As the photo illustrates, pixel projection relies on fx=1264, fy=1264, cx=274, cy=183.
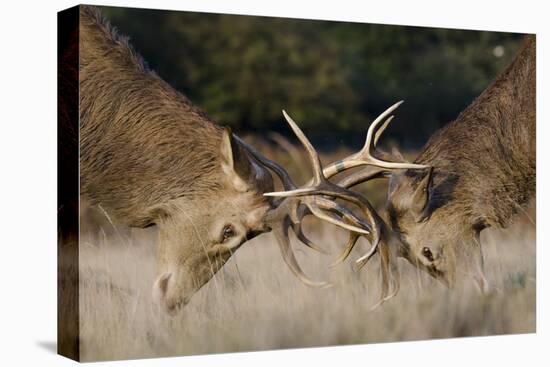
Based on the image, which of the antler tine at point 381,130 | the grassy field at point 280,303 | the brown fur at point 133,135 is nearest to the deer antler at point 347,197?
the antler tine at point 381,130

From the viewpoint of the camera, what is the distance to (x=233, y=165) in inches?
387

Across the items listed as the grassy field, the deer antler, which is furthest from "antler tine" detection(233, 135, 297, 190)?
the grassy field

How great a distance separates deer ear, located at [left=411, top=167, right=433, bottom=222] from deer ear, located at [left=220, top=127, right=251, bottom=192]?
149 centimetres

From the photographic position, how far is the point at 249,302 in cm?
992

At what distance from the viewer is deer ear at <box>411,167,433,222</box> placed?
1040 cm

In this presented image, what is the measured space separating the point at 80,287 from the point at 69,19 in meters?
2.03

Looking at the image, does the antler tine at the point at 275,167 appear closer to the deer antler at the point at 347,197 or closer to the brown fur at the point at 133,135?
the deer antler at the point at 347,197

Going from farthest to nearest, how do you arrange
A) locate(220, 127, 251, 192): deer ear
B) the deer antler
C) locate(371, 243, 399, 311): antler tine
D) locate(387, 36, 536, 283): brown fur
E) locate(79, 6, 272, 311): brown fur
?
1. locate(387, 36, 536, 283): brown fur
2. locate(371, 243, 399, 311): antler tine
3. the deer antler
4. locate(220, 127, 251, 192): deer ear
5. locate(79, 6, 272, 311): brown fur

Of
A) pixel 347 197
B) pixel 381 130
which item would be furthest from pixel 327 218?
pixel 381 130

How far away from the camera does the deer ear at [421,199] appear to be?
10398 millimetres

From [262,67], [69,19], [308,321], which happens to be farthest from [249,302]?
[69,19]

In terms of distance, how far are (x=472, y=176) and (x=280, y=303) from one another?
2.10m

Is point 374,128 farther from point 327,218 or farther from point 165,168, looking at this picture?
point 165,168

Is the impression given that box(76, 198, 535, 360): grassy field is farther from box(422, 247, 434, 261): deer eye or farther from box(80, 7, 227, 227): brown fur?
box(80, 7, 227, 227): brown fur
